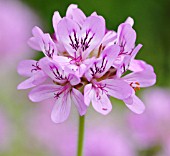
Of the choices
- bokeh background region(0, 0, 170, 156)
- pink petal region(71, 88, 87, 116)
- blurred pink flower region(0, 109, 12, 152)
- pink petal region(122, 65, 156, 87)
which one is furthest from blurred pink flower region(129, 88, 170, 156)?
pink petal region(71, 88, 87, 116)

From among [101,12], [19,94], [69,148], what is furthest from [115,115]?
[101,12]

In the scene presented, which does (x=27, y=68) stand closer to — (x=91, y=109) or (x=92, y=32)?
(x=92, y=32)

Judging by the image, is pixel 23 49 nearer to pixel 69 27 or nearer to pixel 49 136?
pixel 49 136

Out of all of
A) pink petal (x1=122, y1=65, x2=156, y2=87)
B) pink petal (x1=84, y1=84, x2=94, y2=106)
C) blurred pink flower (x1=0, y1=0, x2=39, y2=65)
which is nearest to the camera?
pink petal (x1=84, y1=84, x2=94, y2=106)

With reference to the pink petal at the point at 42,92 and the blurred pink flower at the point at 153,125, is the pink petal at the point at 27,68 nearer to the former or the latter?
the pink petal at the point at 42,92

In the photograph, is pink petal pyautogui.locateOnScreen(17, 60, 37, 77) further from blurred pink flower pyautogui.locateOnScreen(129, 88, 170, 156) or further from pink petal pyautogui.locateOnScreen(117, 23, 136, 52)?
blurred pink flower pyautogui.locateOnScreen(129, 88, 170, 156)

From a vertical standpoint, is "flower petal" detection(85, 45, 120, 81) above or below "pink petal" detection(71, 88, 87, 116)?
above

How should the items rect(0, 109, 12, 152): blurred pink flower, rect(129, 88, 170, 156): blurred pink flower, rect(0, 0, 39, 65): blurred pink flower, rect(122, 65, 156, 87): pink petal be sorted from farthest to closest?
rect(0, 0, 39, 65): blurred pink flower
rect(0, 109, 12, 152): blurred pink flower
rect(129, 88, 170, 156): blurred pink flower
rect(122, 65, 156, 87): pink petal
